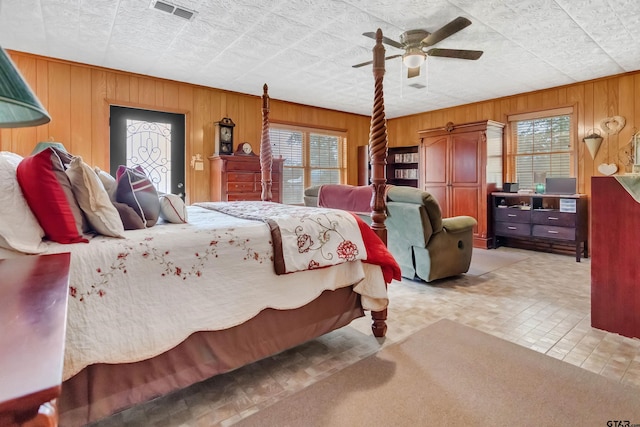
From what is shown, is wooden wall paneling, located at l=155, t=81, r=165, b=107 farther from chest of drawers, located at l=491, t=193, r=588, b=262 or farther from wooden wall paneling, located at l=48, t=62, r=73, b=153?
chest of drawers, located at l=491, t=193, r=588, b=262

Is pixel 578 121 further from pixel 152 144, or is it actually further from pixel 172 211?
pixel 152 144

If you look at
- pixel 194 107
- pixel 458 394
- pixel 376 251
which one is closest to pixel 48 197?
pixel 376 251

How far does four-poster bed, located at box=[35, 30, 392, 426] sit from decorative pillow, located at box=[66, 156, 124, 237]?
0.35 feet

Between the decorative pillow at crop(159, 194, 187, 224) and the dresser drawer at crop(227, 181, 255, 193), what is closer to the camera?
the decorative pillow at crop(159, 194, 187, 224)

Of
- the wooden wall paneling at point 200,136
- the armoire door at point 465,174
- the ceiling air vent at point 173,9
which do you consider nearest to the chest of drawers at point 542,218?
the armoire door at point 465,174

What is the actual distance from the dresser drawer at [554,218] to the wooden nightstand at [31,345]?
5.53 metres

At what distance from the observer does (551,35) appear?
3.37 m

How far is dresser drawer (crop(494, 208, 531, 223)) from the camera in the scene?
16.6 feet

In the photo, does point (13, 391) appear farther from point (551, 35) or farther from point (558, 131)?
point (558, 131)

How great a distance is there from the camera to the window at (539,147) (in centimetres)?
516

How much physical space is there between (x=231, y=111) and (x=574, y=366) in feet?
16.8

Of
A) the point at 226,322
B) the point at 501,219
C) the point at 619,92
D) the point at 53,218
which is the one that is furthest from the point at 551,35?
the point at 53,218

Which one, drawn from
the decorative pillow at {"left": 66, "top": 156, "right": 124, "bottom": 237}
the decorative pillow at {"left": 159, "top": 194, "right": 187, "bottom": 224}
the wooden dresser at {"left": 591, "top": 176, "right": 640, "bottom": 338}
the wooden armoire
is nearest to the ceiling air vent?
the decorative pillow at {"left": 159, "top": 194, "right": 187, "bottom": 224}

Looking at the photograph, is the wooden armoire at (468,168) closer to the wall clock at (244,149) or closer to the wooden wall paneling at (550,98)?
the wooden wall paneling at (550,98)
